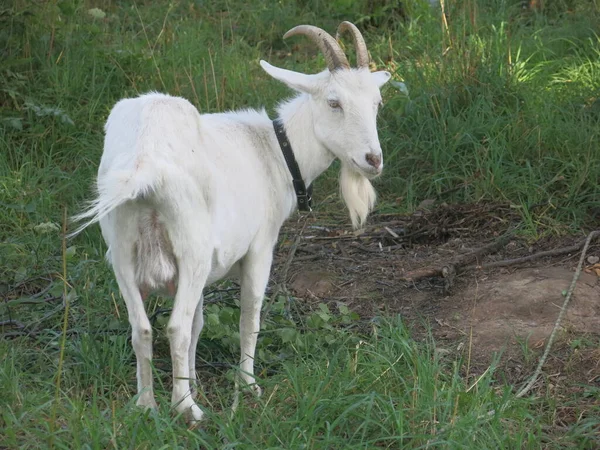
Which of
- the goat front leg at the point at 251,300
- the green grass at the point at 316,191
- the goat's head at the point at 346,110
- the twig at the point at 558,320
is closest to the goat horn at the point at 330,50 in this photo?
the goat's head at the point at 346,110

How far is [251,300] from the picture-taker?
456 centimetres

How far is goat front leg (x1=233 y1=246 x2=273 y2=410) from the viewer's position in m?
4.52

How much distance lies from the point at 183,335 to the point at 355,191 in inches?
50.9

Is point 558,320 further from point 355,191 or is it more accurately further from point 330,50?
point 330,50

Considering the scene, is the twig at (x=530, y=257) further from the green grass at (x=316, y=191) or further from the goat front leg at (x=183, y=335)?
the goat front leg at (x=183, y=335)

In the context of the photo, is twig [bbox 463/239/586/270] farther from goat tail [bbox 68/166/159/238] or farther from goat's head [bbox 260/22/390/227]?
goat tail [bbox 68/166/159/238]

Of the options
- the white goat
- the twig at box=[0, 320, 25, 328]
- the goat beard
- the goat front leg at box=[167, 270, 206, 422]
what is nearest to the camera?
the white goat

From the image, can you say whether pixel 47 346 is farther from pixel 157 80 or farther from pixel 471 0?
pixel 471 0

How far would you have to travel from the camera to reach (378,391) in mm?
4062

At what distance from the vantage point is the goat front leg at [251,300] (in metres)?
4.52

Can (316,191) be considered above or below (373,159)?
below

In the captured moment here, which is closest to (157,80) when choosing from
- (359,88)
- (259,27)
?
(259,27)

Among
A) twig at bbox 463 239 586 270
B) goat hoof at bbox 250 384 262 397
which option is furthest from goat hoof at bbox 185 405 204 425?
Result: twig at bbox 463 239 586 270

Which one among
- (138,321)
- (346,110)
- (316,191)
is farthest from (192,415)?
(316,191)
